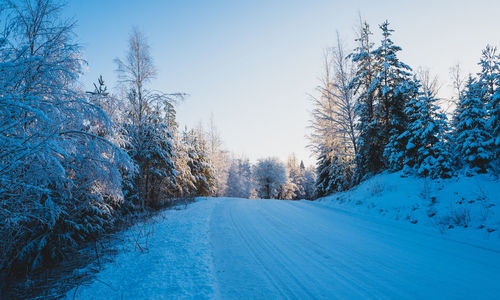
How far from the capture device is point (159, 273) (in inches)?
141

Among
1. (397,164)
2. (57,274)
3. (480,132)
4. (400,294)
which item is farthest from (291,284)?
(397,164)

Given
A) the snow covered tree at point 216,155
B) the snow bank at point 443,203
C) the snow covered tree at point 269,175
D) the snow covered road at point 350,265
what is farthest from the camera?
the snow covered tree at point 269,175

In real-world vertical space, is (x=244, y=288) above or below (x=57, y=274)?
above

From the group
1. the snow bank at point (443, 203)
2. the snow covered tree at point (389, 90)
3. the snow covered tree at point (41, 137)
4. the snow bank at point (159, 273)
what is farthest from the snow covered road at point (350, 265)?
the snow covered tree at point (389, 90)

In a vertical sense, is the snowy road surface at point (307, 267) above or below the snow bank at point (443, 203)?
below

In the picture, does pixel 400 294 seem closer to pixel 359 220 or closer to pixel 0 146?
pixel 359 220

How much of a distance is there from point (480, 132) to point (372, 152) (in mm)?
5557

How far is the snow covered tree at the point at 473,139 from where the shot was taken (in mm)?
7211

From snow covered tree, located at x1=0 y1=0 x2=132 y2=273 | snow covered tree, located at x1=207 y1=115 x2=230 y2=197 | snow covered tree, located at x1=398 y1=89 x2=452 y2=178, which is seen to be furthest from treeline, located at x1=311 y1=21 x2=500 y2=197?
snow covered tree, located at x1=207 y1=115 x2=230 y2=197

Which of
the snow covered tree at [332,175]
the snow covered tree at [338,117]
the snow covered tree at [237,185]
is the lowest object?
the snow covered tree at [237,185]

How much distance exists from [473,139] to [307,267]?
8288 millimetres

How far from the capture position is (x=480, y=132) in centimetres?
763

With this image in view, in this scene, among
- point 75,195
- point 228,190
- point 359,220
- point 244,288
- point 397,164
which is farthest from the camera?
point 228,190

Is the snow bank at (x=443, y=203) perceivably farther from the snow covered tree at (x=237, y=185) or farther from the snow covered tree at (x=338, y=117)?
the snow covered tree at (x=237, y=185)
